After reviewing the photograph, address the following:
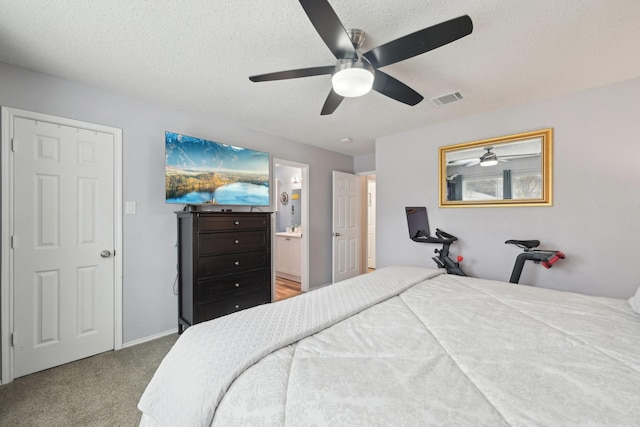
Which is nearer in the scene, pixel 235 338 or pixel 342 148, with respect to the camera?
pixel 235 338

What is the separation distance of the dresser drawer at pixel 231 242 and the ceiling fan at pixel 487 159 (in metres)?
2.45

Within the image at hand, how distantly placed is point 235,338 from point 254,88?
6.93 ft

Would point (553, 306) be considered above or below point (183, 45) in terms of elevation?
below

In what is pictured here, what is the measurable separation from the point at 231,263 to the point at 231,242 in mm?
218

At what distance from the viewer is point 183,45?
5.70 feet

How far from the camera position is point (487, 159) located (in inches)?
113

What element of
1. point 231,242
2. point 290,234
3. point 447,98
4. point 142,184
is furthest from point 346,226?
point 142,184

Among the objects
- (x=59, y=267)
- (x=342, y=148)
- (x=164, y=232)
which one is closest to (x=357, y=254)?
(x=342, y=148)

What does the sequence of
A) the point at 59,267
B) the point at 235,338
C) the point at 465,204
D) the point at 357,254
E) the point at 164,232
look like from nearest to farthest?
the point at 235,338
the point at 59,267
the point at 164,232
the point at 465,204
the point at 357,254

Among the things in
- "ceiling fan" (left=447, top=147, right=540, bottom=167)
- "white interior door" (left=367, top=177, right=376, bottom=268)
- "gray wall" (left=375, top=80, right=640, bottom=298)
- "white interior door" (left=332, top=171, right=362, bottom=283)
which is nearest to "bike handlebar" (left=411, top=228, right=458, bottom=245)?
"gray wall" (left=375, top=80, right=640, bottom=298)

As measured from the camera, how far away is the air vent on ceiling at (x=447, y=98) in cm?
245

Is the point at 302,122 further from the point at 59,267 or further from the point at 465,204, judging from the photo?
the point at 59,267

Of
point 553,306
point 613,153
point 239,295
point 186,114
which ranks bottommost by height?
point 239,295

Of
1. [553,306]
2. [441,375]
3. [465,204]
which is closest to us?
[441,375]
